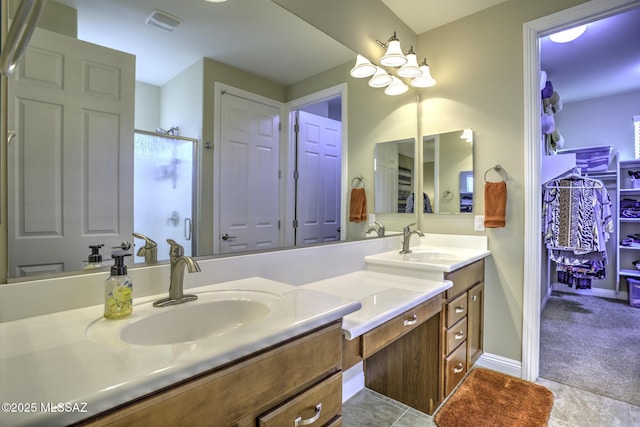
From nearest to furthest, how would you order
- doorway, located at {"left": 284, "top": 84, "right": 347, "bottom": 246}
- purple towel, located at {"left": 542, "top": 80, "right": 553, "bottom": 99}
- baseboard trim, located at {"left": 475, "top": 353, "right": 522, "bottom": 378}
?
doorway, located at {"left": 284, "top": 84, "right": 347, "bottom": 246} < baseboard trim, located at {"left": 475, "top": 353, "right": 522, "bottom": 378} < purple towel, located at {"left": 542, "top": 80, "right": 553, "bottom": 99}

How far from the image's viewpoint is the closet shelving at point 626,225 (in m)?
3.93

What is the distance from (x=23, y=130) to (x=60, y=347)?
62 centimetres

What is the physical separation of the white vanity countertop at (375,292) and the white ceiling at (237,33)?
3.43 feet

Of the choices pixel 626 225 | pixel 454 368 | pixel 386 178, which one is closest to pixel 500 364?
pixel 454 368

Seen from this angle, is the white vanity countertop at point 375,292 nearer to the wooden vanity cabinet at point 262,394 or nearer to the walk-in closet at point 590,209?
the wooden vanity cabinet at point 262,394

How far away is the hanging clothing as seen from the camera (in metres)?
3.56

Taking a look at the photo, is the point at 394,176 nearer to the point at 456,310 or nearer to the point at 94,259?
the point at 456,310

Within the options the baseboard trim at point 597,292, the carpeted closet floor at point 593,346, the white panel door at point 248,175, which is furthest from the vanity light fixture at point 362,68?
the baseboard trim at point 597,292

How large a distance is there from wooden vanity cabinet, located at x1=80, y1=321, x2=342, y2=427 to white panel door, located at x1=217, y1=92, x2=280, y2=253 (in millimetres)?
637

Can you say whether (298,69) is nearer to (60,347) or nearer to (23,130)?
(23,130)

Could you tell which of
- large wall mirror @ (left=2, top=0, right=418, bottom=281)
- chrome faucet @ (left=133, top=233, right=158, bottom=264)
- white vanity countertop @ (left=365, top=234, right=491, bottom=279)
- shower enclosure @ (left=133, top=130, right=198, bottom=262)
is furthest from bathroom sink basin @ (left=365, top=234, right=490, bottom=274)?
chrome faucet @ (left=133, top=233, right=158, bottom=264)

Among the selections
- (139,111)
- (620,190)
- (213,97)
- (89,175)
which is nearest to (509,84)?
(213,97)

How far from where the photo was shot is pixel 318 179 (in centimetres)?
178

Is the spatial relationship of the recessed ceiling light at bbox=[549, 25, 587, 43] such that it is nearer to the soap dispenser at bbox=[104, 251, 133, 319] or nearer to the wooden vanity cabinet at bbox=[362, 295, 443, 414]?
the wooden vanity cabinet at bbox=[362, 295, 443, 414]
